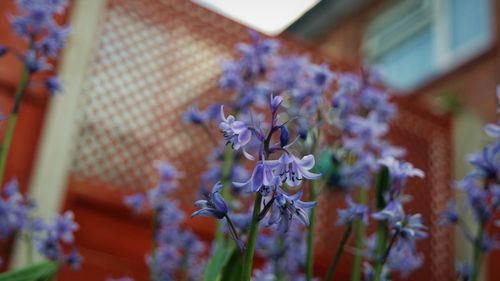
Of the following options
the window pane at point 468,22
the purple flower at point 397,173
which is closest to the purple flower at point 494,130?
the purple flower at point 397,173

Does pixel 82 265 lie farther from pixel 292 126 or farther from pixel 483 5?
pixel 483 5

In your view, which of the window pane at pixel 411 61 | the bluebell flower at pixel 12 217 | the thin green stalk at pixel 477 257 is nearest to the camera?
the thin green stalk at pixel 477 257

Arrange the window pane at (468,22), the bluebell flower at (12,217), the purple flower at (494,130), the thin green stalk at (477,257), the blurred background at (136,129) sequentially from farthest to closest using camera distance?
the window pane at (468,22), the blurred background at (136,129), the bluebell flower at (12,217), the thin green stalk at (477,257), the purple flower at (494,130)

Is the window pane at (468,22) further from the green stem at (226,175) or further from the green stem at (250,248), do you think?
the green stem at (250,248)

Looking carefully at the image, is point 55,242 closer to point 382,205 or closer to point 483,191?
point 382,205

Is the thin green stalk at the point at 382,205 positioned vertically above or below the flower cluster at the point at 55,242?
above

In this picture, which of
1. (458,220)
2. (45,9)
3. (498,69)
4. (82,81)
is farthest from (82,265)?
(498,69)
